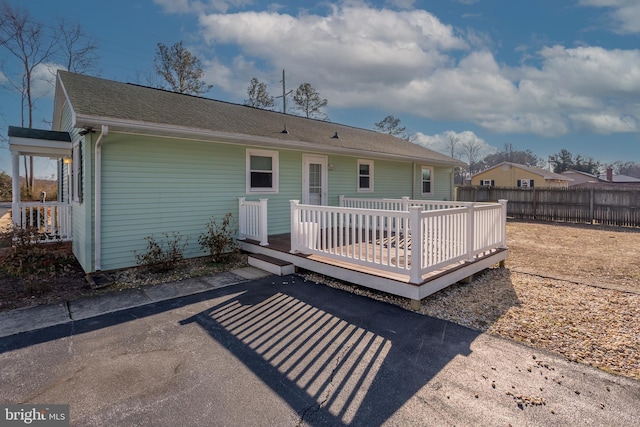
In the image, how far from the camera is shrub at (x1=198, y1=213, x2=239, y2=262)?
21.7 feet

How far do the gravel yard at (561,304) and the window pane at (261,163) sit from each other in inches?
141

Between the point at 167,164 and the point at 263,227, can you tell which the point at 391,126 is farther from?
the point at 167,164

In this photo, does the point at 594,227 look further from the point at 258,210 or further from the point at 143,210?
the point at 143,210

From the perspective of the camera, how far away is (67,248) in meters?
7.36

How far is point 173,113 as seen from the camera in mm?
7008

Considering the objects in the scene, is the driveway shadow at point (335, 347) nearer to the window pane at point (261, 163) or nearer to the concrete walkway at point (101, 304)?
the concrete walkway at point (101, 304)

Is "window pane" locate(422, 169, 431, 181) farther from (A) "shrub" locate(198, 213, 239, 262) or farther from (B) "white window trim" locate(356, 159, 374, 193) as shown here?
(A) "shrub" locate(198, 213, 239, 262)

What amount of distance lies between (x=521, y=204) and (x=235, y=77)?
62.9 feet

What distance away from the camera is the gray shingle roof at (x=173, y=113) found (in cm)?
567

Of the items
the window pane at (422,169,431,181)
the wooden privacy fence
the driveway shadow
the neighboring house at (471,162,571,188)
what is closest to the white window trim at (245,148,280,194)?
the driveway shadow

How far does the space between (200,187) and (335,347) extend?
16.9ft

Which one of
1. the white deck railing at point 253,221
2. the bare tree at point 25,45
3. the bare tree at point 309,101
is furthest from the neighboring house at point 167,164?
the bare tree at point 309,101

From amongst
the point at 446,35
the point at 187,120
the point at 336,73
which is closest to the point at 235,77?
the point at 336,73

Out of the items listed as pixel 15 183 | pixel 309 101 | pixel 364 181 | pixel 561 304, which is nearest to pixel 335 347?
pixel 561 304
